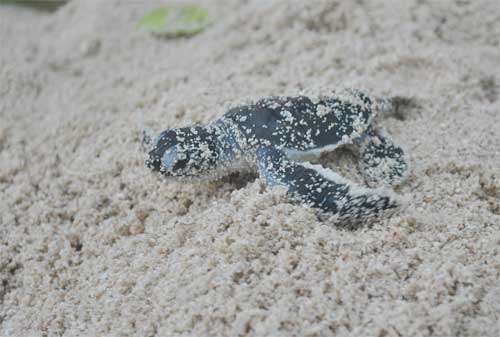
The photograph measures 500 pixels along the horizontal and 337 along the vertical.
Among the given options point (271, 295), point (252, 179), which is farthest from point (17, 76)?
point (271, 295)

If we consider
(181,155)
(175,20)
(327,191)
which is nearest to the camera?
(327,191)

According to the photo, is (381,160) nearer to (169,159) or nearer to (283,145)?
(283,145)

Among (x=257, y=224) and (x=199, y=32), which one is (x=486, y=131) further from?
(x=199, y=32)

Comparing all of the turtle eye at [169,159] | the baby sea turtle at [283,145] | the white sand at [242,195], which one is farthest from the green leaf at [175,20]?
the turtle eye at [169,159]

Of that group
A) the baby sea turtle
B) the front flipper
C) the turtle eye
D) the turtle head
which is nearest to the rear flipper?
the baby sea turtle

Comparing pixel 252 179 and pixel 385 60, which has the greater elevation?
pixel 385 60

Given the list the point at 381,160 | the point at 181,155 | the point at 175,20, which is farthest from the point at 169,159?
the point at 175,20

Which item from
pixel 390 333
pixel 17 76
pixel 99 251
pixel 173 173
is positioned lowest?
pixel 390 333
